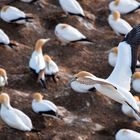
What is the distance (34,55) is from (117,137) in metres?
2.74

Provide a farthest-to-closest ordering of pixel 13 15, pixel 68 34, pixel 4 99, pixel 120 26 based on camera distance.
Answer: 1. pixel 120 26
2. pixel 13 15
3. pixel 68 34
4. pixel 4 99

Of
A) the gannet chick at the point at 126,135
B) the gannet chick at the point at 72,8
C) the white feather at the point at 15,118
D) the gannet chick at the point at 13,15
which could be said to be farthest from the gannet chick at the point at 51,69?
the gannet chick at the point at 72,8

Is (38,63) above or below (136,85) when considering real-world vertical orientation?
above

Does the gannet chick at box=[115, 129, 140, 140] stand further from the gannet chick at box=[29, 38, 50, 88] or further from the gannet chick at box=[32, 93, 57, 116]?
the gannet chick at box=[29, 38, 50, 88]

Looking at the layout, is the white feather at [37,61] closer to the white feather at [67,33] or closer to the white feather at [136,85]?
the white feather at [67,33]

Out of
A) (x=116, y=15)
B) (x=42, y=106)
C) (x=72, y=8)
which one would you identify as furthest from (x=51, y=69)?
(x=116, y=15)

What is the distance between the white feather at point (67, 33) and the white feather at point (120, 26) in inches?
39.0

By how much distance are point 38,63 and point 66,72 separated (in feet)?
2.18

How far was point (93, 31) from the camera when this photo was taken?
572 inches

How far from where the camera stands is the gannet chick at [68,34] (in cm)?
1347

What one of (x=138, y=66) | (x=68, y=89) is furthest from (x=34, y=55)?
(x=138, y=66)

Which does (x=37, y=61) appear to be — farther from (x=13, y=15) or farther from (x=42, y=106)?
(x=13, y=15)

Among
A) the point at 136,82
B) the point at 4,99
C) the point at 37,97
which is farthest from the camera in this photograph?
the point at 136,82

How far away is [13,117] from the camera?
10461 millimetres
